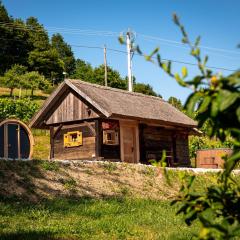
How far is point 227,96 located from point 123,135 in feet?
69.0

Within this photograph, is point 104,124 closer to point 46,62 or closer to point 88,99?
point 88,99

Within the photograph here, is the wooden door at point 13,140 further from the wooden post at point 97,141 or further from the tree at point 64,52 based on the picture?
the tree at point 64,52

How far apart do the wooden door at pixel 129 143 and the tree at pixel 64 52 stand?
270 feet

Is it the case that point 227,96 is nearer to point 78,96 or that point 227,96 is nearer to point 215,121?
point 215,121

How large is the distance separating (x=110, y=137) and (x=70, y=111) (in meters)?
2.59

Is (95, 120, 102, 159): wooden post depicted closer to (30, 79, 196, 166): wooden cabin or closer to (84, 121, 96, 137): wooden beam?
(30, 79, 196, 166): wooden cabin

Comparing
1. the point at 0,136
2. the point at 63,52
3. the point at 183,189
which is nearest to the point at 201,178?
the point at 0,136

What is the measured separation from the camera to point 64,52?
108m

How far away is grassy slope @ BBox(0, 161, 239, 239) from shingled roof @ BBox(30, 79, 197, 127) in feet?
17.0

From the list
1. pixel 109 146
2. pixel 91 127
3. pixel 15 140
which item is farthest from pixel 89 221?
pixel 109 146

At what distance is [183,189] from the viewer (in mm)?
2672

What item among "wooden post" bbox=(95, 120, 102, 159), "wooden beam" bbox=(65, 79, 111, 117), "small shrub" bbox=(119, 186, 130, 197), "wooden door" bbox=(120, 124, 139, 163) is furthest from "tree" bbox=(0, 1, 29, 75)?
"small shrub" bbox=(119, 186, 130, 197)

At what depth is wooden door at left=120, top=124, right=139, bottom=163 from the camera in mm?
23125

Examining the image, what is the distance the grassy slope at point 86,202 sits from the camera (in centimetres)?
830
